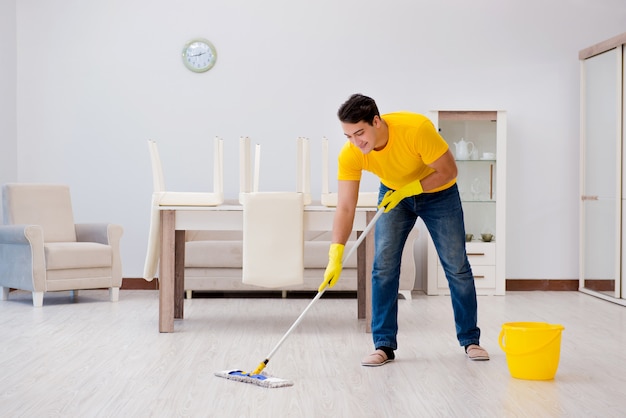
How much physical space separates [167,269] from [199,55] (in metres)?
2.70

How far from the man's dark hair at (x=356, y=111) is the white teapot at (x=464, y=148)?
11.2ft

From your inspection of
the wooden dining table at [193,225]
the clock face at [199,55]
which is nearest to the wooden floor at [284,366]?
the wooden dining table at [193,225]

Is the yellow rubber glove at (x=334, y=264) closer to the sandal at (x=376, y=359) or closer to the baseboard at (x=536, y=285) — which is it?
the sandal at (x=376, y=359)

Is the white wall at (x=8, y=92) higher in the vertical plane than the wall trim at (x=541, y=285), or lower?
higher

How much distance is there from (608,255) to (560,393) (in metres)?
3.29

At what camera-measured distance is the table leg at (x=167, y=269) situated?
13.6ft

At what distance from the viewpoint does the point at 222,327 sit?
4.37 metres

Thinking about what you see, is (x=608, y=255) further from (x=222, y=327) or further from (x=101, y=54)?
(x=101, y=54)

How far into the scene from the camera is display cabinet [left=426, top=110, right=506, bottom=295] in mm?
6117

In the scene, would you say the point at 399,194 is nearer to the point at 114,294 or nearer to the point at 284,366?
the point at 284,366

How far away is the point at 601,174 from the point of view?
5.92 meters

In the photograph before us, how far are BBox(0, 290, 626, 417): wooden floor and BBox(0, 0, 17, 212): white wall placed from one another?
4.84 ft

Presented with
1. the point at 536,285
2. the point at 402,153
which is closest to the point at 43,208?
the point at 402,153

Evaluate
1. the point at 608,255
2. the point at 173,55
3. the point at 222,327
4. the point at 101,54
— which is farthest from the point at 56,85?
the point at 608,255
